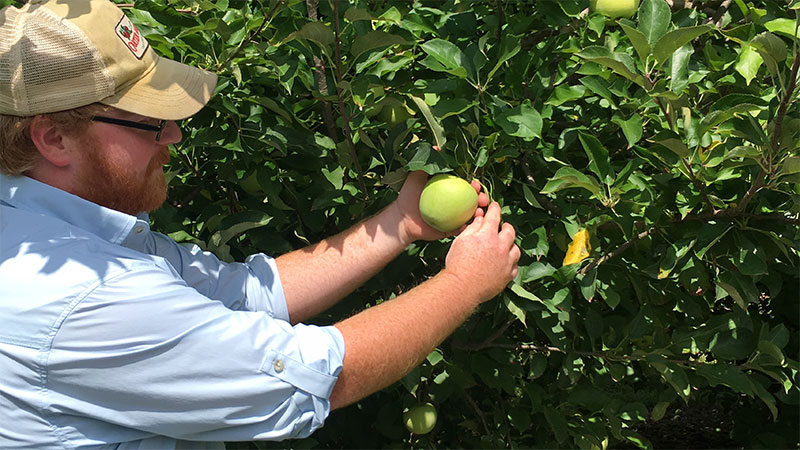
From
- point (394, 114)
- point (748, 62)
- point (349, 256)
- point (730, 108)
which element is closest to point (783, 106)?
point (730, 108)

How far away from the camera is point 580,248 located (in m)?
1.83

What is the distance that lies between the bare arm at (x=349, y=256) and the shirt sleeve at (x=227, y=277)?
0.11 feet

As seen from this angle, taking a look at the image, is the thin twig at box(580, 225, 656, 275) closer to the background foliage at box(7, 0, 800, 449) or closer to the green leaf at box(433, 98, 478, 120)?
the background foliage at box(7, 0, 800, 449)

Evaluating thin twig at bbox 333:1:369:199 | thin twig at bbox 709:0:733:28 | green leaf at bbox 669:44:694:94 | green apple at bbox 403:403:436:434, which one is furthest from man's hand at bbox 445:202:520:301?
thin twig at bbox 709:0:733:28

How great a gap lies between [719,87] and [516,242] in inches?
24.2

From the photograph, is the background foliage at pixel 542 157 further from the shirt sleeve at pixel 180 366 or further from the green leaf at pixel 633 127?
the shirt sleeve at pixel 180 366

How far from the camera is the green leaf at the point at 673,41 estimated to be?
152 centimetres

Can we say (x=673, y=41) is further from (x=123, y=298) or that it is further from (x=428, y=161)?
(x=123, y=298)

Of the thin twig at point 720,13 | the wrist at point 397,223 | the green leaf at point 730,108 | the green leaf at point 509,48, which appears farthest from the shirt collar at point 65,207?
the thin twig at point 720,13

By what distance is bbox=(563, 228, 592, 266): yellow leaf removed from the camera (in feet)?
6.01

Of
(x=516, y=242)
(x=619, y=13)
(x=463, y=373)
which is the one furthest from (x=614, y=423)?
(x=619, y=13)

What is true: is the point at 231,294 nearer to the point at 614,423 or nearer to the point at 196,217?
the point at 196,217

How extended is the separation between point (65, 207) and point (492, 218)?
0.85 meters

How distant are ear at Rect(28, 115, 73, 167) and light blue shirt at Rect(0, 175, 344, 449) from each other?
13 centimetres
